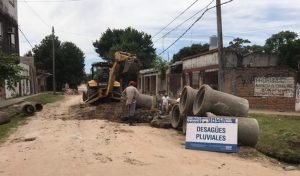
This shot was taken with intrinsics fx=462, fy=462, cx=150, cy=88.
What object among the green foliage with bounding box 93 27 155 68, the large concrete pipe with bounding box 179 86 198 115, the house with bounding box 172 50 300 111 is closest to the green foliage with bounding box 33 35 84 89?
the green foliage with bounding box 93 27 155 68

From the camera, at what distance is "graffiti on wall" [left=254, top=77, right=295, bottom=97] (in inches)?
1051

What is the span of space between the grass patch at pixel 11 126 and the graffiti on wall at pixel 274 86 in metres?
13.8

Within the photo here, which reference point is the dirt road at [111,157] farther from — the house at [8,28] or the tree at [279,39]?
the tree at [279,39]

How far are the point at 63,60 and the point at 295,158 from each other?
65.5 metres

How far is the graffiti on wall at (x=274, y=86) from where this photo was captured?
26688mm

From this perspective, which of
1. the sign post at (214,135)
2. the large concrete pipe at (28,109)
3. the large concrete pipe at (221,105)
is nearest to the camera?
the sign post at (214,135)

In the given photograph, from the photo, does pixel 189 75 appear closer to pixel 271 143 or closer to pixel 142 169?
pixel 271 143

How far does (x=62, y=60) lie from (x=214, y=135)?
64.4 m

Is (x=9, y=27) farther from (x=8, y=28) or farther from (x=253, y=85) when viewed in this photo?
(x=253, y=85)

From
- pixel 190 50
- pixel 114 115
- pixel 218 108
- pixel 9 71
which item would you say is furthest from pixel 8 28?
pixel 190 50

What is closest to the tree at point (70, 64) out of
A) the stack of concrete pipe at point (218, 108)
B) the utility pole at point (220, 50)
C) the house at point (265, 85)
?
the house at point (265, 85)

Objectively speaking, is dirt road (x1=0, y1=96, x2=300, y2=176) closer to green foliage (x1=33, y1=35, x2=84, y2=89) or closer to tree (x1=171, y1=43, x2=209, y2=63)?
green foliage (x1=33, y1=35, x2=84, y2=89)

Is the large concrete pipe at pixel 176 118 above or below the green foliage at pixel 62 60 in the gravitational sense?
below

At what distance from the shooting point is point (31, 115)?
2198 cm
